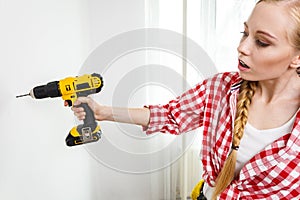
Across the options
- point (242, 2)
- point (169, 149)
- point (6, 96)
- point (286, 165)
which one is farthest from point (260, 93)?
point (169, 149)

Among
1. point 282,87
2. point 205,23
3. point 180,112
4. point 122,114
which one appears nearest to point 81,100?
point 122,114

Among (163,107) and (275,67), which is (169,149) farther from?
(275,67)

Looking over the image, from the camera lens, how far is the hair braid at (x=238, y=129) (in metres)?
1.10

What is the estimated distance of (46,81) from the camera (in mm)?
1254

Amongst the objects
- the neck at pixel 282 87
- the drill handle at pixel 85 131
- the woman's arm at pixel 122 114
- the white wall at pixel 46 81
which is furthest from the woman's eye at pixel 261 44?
the white wall at pixel 46 81

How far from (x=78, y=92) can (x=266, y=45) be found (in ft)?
1.59

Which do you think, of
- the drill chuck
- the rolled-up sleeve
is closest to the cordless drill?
the drill chuck

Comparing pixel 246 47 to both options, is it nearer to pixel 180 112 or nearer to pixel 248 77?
pixel 248 77

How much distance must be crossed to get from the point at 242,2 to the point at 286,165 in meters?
0.98

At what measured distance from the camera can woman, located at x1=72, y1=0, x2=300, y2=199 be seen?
993mm

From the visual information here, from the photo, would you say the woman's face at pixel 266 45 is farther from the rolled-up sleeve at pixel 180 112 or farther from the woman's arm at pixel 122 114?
the woman's arm at pixel 122 114

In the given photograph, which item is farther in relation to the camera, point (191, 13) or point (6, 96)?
point (191, 13)

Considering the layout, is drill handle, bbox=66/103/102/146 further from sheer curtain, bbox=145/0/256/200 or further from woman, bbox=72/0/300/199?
sheer curtain, bbox=145/0/256/200

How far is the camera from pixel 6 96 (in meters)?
1.04
